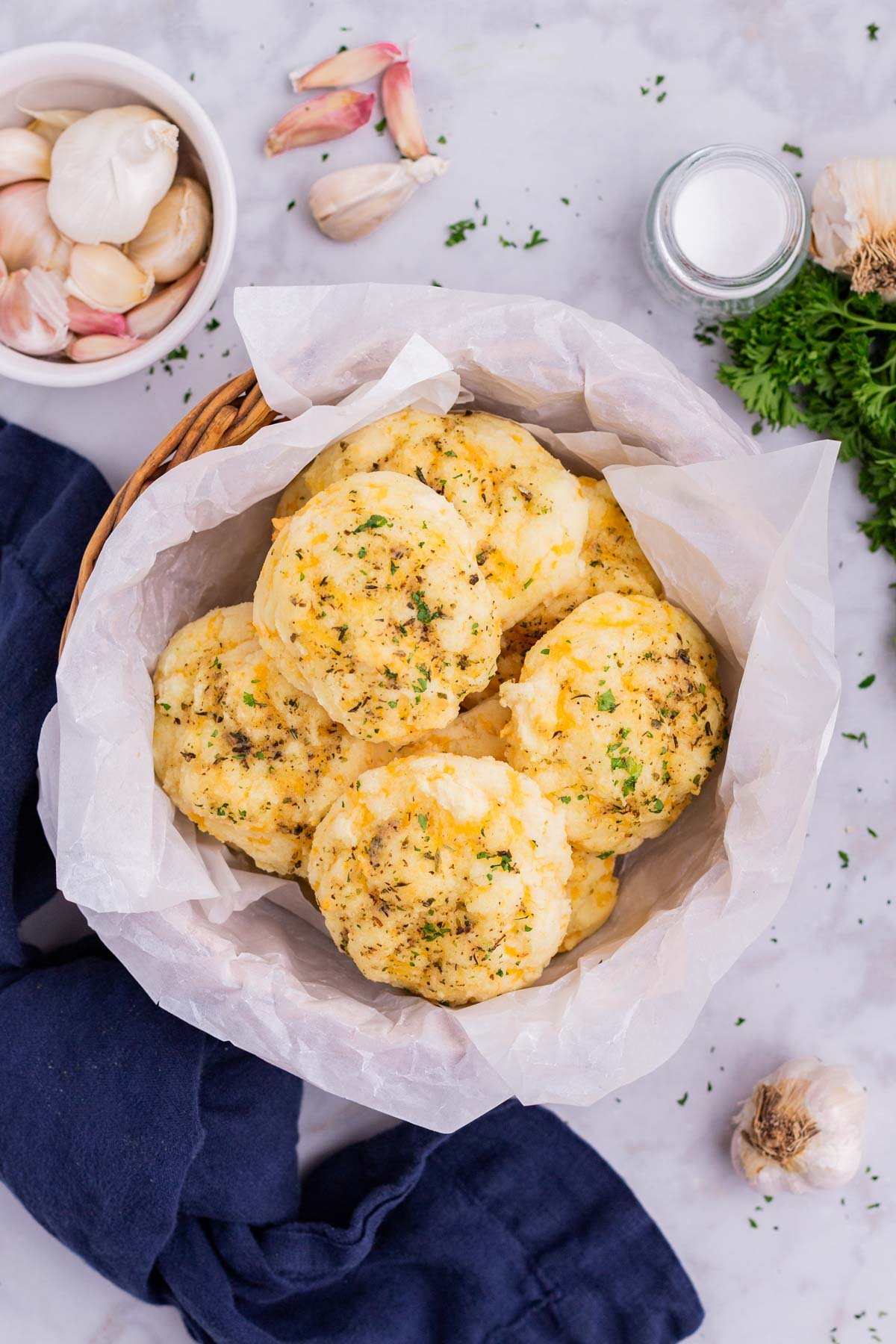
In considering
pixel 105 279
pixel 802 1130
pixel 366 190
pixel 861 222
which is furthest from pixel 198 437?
pixel 802 1130

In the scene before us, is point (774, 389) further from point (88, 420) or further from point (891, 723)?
point (88, 420)

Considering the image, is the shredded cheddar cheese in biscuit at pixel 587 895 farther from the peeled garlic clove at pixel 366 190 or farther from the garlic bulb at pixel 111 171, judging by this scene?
the garlic bulb at pixel 111 171

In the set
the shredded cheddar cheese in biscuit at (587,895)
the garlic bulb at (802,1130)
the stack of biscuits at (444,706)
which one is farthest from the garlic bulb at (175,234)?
the garlic bulb at (802,1130)

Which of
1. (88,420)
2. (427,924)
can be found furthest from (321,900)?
(88,420)

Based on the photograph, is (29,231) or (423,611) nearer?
(423,611)

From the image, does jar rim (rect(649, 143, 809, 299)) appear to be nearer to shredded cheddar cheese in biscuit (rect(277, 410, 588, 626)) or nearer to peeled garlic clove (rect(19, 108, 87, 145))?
shredded cheddar cheese in biscuit (rect(277, 410, 588, 626))

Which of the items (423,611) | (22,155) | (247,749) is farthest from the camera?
(22,155)

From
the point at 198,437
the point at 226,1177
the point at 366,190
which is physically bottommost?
the point at 226,1177

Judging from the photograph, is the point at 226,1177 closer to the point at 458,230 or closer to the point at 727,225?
the point at 458,230
